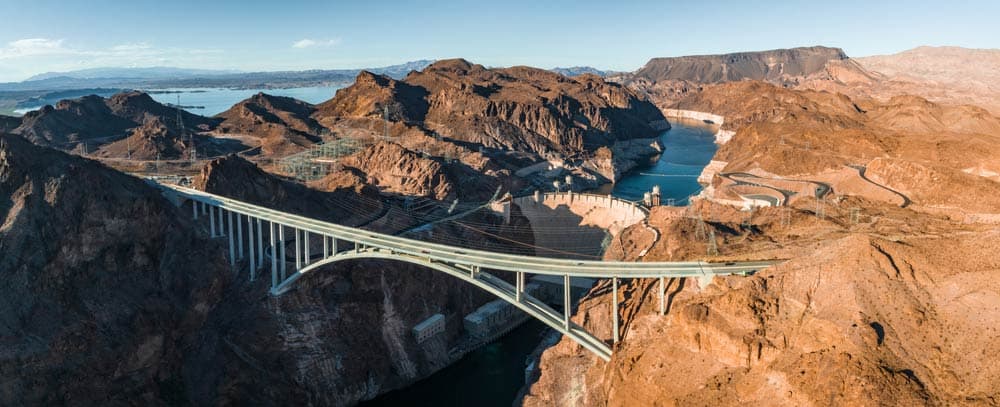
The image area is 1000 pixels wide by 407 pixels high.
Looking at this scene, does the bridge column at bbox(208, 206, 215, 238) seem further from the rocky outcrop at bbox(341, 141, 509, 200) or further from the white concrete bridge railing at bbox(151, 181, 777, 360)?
the rocky outcrop at bbox(341, 141, 509, 200)

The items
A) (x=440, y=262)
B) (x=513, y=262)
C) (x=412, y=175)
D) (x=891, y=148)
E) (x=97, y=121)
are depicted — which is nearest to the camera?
(x=513, y=262)

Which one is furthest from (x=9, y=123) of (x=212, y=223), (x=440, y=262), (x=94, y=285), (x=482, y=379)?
(x=482, y=379)

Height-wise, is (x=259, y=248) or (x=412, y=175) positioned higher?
(x=412, y=175)

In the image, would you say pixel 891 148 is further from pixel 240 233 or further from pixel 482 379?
pixel 240 233

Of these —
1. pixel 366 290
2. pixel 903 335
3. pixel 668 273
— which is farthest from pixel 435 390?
pixel 903 335

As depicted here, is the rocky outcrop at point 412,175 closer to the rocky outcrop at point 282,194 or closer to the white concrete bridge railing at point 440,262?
the rocky outcrop at point 282,194

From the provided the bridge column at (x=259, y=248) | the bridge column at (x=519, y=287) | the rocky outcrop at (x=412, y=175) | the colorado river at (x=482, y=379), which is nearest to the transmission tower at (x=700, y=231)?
the bridge column at (x=519, y=287)

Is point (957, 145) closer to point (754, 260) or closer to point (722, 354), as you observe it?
point (754, 260)

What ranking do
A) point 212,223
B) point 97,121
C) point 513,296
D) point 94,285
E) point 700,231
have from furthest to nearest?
point 97,121 → point 212,223 → point 700,231 → point 94,285 → point 513,296
